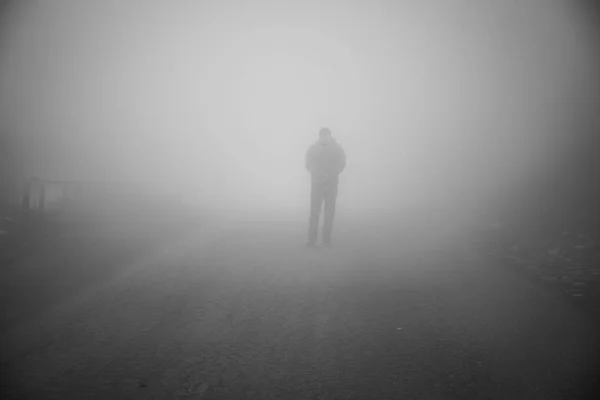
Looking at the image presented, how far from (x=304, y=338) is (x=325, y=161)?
6114 mm

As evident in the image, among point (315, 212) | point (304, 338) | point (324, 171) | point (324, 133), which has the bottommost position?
point (304, 338)

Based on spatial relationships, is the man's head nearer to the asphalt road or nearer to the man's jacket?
the man's jacket

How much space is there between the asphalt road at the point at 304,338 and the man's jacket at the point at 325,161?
337 cm

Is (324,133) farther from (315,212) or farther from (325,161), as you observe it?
(315,212)

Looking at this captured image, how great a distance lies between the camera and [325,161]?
29.7 ft

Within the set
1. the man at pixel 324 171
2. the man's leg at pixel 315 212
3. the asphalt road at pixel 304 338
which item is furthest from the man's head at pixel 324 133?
the asphalt road at pixel 304 338

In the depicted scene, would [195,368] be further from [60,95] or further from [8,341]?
[60,95]

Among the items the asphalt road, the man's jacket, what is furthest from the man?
the asphalt road

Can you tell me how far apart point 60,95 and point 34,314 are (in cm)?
5730

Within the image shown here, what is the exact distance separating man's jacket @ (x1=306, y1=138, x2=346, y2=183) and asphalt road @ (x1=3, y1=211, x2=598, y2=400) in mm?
3370

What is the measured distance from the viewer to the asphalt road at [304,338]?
256 centimetres

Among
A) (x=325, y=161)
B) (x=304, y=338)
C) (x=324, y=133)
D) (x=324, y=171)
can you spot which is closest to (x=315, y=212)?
(x=324, y=171)

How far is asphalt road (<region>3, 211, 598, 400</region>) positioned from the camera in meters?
2.56

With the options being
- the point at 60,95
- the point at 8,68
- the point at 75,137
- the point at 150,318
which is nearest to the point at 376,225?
the point at 150,318
